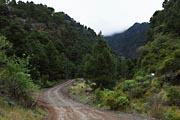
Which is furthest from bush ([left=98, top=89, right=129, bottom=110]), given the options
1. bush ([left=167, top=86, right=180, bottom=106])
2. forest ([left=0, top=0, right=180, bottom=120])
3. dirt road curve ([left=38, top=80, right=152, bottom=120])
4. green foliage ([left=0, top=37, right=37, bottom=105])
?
green foliage ([left=0, top=37, right=37, bottom=105])

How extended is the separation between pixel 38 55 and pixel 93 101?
28323 millimetres

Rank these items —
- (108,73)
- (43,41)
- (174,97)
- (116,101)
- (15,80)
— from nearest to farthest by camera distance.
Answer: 1. (15,80)
2. (174,97)
3. (116,101)
4. (108,73)
5. (43,41)

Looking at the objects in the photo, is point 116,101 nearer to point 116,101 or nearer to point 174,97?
point 116,101

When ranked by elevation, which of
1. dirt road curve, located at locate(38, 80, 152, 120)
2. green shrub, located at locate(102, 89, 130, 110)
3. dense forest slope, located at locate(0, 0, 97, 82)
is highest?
dense forest slope, located at locate(0, 0, 97, 82)

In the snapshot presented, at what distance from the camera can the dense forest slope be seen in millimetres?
52903

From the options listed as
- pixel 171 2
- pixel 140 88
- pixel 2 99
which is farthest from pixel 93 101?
pixel 171 2

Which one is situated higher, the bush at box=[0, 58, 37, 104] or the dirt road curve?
the bush at box=[0, 58, 37, 104]

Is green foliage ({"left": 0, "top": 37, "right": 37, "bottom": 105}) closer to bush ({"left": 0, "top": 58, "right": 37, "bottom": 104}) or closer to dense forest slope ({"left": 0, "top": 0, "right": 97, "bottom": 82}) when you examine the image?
bush ({"left": 0, "top": 58, "right": 37, "bottom": 104})

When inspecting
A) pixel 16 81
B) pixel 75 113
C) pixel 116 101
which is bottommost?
pixel 75 113

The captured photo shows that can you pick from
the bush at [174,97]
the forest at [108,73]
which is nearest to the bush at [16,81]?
the forest at [108,73]

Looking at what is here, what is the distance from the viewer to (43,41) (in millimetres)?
89500

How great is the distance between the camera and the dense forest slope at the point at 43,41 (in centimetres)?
5290

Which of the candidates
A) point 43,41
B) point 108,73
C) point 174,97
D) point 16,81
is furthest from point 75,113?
point 43,41

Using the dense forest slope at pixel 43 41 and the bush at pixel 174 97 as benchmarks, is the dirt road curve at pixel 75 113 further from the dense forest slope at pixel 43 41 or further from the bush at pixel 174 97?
the dense forest slope at pixel 43 41
